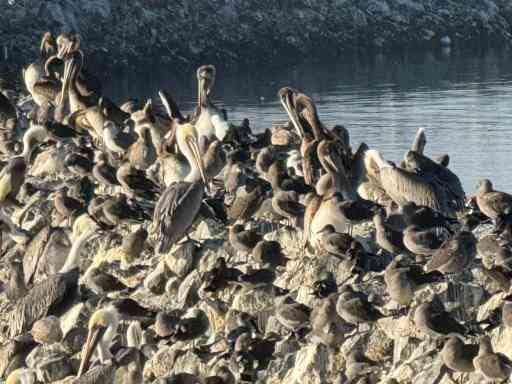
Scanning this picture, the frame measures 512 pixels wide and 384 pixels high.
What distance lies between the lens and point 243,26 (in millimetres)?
43406

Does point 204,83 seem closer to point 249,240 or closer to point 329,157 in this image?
point 329,157

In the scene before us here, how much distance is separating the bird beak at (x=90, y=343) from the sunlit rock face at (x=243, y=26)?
28.2 metres

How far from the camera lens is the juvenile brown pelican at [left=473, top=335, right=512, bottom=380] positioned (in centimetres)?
779

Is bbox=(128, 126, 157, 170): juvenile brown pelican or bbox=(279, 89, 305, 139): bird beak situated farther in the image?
bbox=(128, 126, 157, 170): juvenile brown pelican

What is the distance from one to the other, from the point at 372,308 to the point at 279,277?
165cm

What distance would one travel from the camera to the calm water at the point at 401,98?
22.1m

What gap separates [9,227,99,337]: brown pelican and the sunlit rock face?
26911mm

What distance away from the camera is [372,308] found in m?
9.00

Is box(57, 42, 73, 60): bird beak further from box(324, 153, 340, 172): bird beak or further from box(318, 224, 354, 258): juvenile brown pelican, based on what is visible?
box(318, 224, 354, 258): juvenile brown pelican

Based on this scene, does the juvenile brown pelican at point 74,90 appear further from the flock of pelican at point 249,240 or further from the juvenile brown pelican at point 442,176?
the juvenile brown pelican at point 442,176

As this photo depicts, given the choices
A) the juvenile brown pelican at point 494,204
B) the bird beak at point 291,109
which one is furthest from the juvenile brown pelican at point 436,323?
the bird beak at point 291,109

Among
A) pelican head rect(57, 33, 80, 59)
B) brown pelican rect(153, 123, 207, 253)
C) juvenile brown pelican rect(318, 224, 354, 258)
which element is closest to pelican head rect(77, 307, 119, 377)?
brown pelican rect(153, 123, 207, 253)

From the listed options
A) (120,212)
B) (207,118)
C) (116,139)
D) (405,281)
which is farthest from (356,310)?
(207,118)

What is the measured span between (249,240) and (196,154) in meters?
1.99
